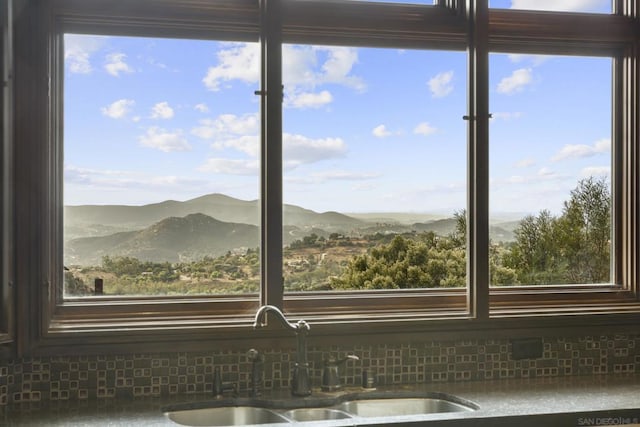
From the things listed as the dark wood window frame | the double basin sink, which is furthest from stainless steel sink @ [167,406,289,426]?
the dark wood window frame

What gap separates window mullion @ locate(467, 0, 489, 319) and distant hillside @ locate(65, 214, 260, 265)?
2.95ft

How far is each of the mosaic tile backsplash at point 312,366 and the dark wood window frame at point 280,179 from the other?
65 millimetres

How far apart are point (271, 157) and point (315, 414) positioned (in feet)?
3.26

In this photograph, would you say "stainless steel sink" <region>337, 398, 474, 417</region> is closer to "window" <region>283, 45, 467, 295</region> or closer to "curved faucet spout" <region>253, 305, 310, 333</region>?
"curved faucet spout" <region>253, 305, 310, 333</region>

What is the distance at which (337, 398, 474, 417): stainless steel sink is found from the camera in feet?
9.54

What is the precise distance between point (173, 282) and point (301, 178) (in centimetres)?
67

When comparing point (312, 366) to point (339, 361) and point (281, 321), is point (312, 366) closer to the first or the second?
point (339, 361)

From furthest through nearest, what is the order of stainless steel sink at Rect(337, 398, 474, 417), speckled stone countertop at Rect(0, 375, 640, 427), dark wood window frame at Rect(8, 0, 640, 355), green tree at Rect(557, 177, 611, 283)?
green tree at Rect(557, 177, 611, 283) → stainless steel sink at Rect(337, 398, 474, 417) → dark wood window frame at Rect(8, 0, 640, 355) → speckled stone countertop at Rect(0, 375, 640, 427)

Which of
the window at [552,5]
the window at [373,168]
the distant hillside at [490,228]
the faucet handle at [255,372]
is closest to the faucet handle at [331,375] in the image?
the faucet handle at [255,372]

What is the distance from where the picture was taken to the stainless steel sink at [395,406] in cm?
291

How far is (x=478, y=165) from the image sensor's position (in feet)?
10.5

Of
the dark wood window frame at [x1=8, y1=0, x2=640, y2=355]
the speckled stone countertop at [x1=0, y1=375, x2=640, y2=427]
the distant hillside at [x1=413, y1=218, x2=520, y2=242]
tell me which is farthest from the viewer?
the distant hillside at [x1=413, y1=218, x2=520, y2=242]

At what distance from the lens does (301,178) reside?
315 centimetres

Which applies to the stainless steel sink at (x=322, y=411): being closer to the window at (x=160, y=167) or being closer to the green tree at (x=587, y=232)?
the window at (x=160, y=167)
